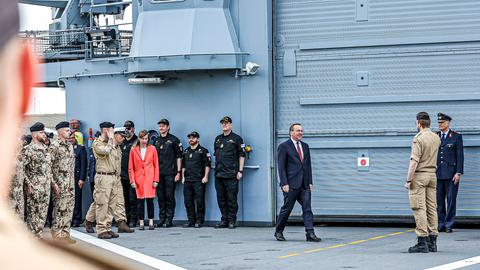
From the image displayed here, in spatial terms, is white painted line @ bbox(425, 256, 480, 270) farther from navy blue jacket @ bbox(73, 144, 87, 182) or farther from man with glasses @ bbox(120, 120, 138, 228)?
navy blue jacket @ bbox(73, 144, 87, 182)

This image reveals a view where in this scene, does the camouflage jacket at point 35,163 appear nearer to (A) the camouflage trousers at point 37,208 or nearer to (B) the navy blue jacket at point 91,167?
(A) the camouflage trousers at point 37,208

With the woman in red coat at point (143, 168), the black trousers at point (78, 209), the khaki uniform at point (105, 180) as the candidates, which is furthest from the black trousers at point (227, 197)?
the black trousers at point (78, 209)

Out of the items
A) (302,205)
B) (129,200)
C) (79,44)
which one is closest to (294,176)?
(302,205)

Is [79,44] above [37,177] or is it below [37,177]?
above

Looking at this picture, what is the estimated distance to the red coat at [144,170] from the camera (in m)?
16.0

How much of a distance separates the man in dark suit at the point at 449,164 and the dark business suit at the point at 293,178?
216 centimetres

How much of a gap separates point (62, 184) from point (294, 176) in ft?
10.8

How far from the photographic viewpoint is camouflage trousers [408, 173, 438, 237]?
11.8 metres

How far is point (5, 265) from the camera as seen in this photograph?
45 centimetres

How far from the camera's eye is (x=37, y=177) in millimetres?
12812

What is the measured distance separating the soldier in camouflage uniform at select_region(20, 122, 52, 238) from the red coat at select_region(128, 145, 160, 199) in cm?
318

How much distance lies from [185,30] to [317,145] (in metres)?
3.06

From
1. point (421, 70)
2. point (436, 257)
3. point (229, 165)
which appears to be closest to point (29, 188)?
point (229, 165)

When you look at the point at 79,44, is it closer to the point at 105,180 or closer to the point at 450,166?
the point at 105,180
